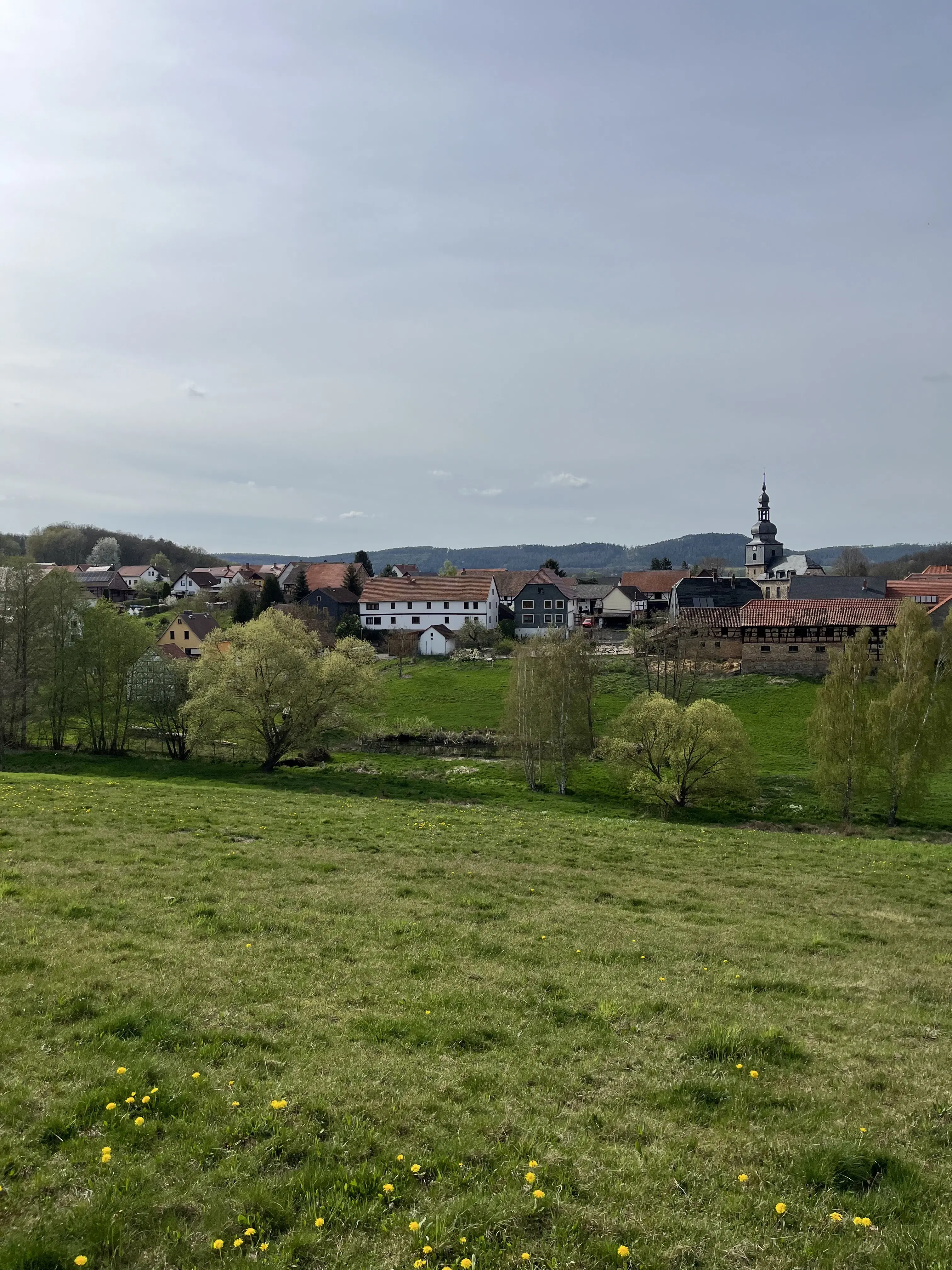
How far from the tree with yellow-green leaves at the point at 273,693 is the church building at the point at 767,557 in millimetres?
108166

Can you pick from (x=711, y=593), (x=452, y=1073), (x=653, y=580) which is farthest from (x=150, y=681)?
(x=653, y=580)

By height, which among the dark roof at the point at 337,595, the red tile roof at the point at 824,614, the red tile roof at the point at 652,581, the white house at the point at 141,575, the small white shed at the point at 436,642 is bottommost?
the small white shed at the point at 436,642

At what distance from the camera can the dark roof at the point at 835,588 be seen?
297ft

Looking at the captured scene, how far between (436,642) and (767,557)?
77430mm

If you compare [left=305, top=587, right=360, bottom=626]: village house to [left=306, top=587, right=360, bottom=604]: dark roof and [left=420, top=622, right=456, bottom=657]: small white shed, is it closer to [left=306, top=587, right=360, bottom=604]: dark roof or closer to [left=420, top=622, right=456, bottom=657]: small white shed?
[left=306, top=587, right=360, bottom=604]: dark roof

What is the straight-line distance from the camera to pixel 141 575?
543 feet

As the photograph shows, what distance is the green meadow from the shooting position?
557 cm

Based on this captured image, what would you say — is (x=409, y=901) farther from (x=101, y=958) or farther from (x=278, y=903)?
(x=101, y=958)

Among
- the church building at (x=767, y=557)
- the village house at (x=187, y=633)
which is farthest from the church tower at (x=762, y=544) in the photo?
the village house at (x=187, y=633)

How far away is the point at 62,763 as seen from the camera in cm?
4159

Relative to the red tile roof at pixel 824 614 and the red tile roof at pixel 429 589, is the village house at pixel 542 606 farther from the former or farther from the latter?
the red tile roof at pixel 824 614

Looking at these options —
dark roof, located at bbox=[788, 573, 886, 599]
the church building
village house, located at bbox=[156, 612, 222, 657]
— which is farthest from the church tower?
village house, located at bbox=[156, 612, 222, 657]

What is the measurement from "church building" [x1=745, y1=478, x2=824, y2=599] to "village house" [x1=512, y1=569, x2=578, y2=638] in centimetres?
4663

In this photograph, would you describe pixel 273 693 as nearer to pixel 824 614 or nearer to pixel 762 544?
pixel 824 614
